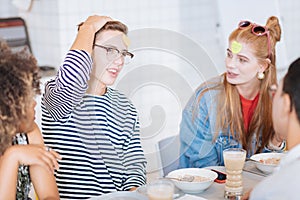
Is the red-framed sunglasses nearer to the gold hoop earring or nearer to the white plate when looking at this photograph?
the gold hoop earring

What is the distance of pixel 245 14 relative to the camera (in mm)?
3326

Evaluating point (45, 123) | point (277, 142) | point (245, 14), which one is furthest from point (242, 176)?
point (245, 14)

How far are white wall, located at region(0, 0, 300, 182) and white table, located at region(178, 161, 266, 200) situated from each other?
77 centimetres

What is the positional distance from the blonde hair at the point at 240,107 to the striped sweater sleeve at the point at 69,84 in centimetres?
58

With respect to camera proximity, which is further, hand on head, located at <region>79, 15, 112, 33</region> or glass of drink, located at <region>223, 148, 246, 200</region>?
hand on head, located at <region>79, 15, 112, 33</region>

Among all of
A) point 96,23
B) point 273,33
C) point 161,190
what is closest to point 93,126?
point 96,23

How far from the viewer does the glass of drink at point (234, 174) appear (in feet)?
5.24

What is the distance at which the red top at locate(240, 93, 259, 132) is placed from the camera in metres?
2.16

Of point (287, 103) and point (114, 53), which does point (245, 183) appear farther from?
point (114, 53)

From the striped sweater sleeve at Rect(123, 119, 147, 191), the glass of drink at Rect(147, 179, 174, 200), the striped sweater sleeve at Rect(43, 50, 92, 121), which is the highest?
the striped sweater sleeve at Rect(43, 50, 92, 121)

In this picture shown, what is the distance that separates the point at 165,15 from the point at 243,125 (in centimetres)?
119

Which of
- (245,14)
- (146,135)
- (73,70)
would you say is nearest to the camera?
(73,70)

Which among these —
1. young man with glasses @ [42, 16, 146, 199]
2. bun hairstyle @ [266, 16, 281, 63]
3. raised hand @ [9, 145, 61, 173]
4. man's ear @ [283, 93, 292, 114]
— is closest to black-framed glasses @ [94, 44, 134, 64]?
young man with glasses @ [42, 16, 146, 199]

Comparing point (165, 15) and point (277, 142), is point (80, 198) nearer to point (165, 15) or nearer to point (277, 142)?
point (277, 142)
